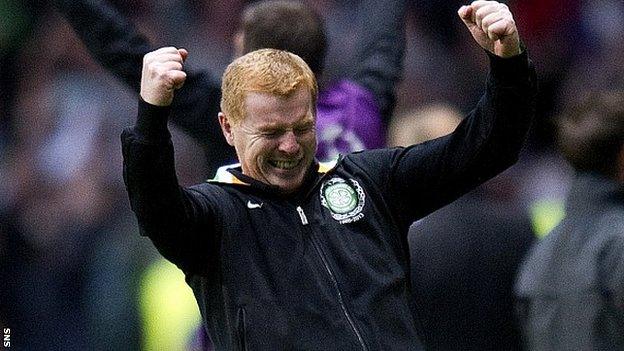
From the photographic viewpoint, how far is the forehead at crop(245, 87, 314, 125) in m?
3.52

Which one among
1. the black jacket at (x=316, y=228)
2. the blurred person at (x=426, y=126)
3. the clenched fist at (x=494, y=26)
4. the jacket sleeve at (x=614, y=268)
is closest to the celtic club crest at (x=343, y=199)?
the black jacket at (x=316, y=228)

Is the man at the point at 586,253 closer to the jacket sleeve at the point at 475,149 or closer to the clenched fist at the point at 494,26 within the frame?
the jacket sleeve at the point at 475,149

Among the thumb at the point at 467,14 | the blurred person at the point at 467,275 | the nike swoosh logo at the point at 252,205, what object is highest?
the thumb at the point at 467,14

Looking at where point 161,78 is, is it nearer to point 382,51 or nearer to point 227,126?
point 227,126

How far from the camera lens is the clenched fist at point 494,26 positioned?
3.44m

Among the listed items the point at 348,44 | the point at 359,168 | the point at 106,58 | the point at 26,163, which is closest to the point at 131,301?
the point at 26,163

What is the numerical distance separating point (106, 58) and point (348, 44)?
6.57ft

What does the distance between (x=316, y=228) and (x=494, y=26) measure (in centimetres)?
59

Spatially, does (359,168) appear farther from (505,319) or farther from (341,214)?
(505,319)

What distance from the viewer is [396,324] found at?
3537 mm

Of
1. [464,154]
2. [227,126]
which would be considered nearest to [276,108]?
[227,126]

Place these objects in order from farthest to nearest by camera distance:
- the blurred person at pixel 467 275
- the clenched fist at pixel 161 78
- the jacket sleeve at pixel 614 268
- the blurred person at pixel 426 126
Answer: the blurred person at pixel 426 126
the blurred person at pixel 467 275
the jacket sleeve at pixel 614 268
the clenched fist at pixel 161 78

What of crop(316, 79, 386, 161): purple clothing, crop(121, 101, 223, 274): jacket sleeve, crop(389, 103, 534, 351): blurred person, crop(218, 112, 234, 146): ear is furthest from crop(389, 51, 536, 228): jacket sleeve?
crop(389, 103, 534, 351): blurred person

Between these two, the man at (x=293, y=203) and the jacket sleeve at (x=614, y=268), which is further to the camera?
the jacket sleeve at (x=614, y=268)
